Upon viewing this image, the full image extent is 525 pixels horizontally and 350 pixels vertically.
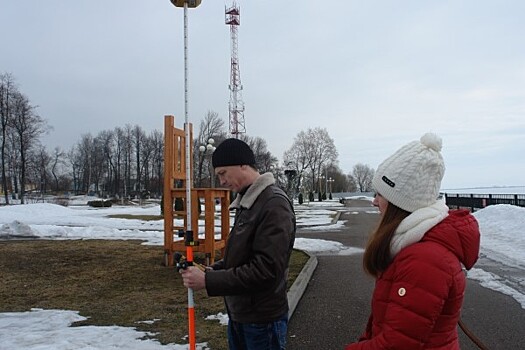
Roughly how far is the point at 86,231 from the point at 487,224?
51.3 feet

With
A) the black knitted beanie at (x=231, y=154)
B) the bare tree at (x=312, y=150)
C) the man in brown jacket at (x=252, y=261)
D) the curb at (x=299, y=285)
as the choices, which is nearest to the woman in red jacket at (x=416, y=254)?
the man in brown jacket at (x=252, y=261)

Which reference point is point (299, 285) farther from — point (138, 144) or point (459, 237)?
point (138, 144)

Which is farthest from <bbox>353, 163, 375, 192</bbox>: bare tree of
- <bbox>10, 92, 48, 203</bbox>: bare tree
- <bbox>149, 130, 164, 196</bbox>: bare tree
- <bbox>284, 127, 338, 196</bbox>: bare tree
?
<bbox>10, 92, 48, 203</bbox>: bare tree

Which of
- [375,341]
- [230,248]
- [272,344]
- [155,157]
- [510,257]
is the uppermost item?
[155,157]

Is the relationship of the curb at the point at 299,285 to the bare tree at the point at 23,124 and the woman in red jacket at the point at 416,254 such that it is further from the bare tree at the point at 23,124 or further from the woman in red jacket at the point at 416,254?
the bare tree at the point at 23,124

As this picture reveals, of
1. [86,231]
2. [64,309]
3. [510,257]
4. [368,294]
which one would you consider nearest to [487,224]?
[510,257]

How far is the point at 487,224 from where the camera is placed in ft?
61.8

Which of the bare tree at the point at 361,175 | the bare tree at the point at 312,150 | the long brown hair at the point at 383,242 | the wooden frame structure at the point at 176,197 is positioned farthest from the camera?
the bare tree at the point at 361,175

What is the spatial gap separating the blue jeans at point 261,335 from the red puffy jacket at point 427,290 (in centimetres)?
88

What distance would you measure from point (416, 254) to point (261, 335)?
1.30m

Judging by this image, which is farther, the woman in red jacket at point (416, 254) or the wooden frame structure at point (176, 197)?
the wooden frame structure at point (176, 197)

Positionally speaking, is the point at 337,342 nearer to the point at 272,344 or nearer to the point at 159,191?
the point at 272,344

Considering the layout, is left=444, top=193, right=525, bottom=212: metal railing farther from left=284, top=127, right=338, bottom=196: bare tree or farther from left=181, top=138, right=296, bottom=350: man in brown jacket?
left=284, top=127, right=338, bottom=196: bare tree

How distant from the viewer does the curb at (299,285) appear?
6684 millimetres
